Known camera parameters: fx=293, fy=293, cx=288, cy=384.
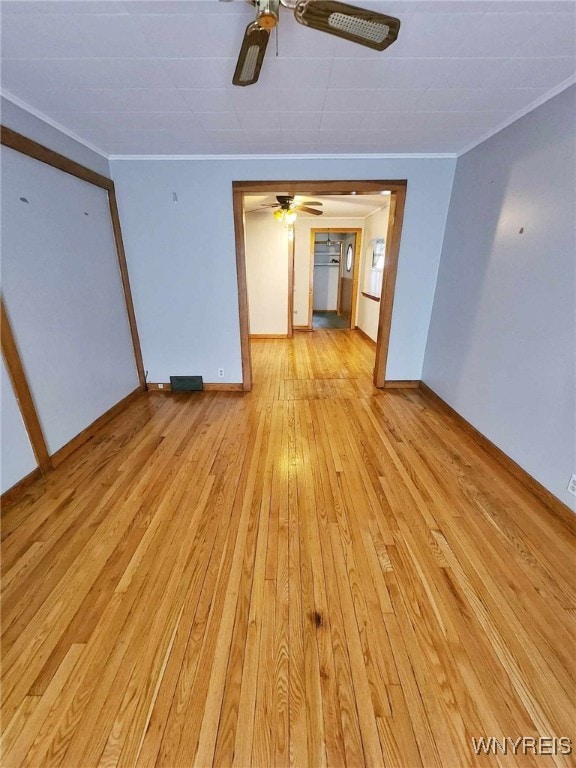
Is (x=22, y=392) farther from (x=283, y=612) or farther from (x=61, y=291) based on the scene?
(x=283, y=612)

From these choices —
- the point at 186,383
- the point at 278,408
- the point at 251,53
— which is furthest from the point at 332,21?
the point at 186,383

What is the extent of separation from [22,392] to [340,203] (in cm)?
501

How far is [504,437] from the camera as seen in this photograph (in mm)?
2191

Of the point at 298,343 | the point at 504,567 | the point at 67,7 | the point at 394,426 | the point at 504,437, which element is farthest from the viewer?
the point at 298,343

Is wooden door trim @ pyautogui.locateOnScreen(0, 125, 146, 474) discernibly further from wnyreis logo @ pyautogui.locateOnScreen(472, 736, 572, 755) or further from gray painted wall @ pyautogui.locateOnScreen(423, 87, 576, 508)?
gray painted wall @ pyautogui.locateOnScreen(423, 87, 576, 508)

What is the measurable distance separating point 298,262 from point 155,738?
679 centimetres

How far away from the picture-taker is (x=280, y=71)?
5.41 feet

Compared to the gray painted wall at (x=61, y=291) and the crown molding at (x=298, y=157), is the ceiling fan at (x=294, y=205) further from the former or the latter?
the gray painted wall at (x=61, y=291)

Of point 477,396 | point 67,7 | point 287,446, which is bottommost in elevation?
point 287,446

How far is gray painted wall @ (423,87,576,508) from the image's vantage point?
1.73m

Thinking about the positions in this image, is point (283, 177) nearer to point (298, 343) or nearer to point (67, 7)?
point (67, 7)

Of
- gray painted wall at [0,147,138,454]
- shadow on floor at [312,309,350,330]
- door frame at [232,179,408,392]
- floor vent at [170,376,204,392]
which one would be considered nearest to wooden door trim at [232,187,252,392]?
door frame at [232,179,408,392]

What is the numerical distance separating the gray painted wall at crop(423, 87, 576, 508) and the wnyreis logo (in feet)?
3.85

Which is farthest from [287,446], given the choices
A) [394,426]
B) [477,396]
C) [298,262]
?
[298,262]
